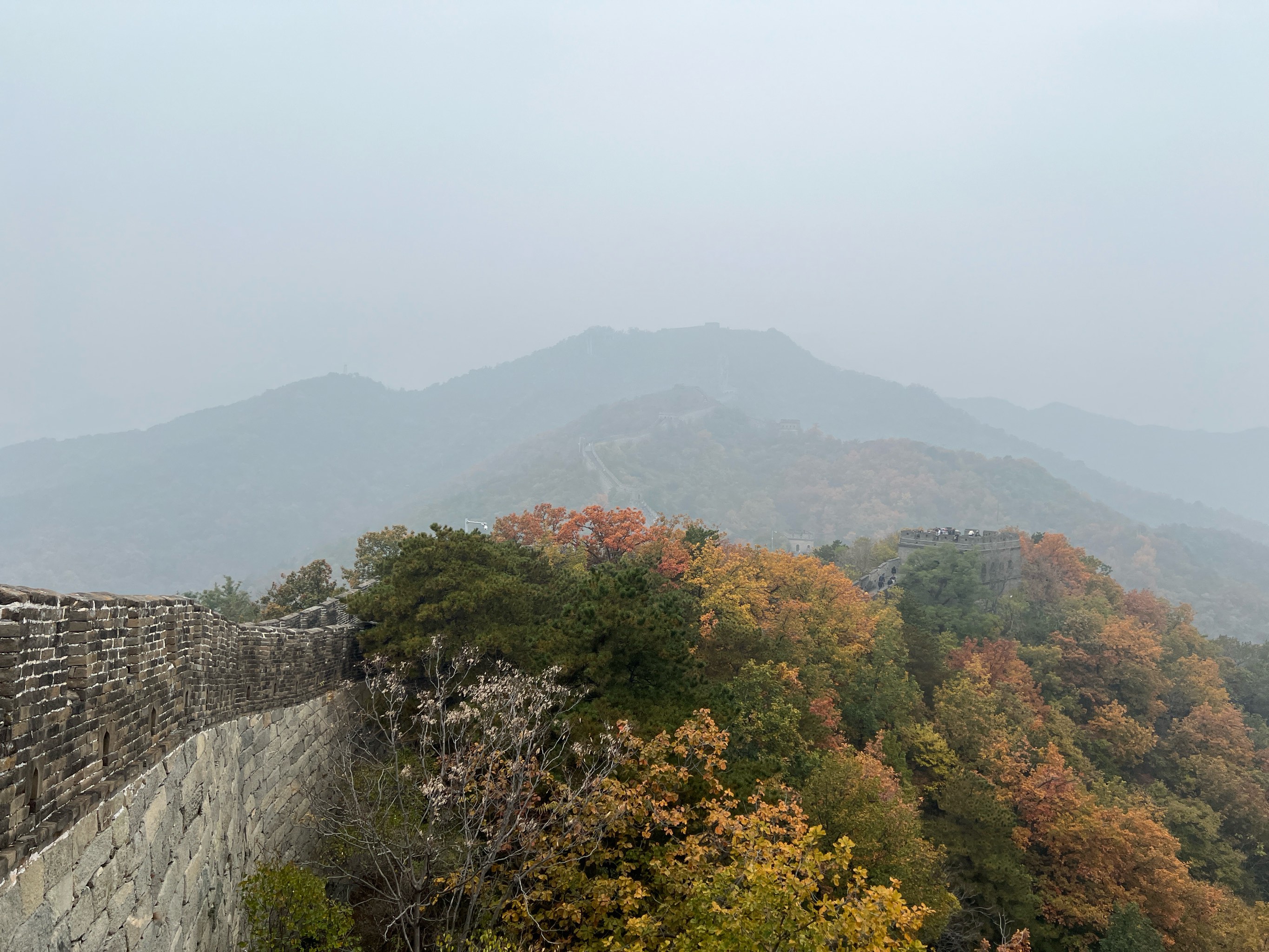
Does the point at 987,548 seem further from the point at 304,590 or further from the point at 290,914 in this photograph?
the point at 290,914

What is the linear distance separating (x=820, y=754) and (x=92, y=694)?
20.7 meters

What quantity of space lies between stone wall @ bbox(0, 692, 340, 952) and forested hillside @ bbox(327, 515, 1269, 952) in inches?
66.1

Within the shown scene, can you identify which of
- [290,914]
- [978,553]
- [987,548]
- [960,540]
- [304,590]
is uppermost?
[304,590]

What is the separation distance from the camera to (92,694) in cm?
587

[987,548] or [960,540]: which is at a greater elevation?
[960,540]

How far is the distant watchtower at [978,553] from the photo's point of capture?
59375mm

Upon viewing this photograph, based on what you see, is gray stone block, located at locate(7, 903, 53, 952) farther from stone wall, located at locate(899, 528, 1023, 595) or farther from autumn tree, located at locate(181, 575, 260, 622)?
stone wall, located at locate(899, 528, 1023, 595)

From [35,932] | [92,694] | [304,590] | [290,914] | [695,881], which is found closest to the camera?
[35,932]

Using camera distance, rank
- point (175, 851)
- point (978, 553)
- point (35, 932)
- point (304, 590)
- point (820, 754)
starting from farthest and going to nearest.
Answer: point (978, 553)
point (304, 590)
point (820, 754)
point (175, 851)
point (35, 932)

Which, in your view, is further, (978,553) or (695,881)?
(978,553)

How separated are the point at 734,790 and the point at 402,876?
21.5ft

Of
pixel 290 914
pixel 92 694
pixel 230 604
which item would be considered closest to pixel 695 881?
pixel 290 914

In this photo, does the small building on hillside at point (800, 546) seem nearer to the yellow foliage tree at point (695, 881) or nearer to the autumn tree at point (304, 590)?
the autumn tree at point (304, 590)

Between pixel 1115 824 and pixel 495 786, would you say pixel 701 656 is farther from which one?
pixel 1115 824
